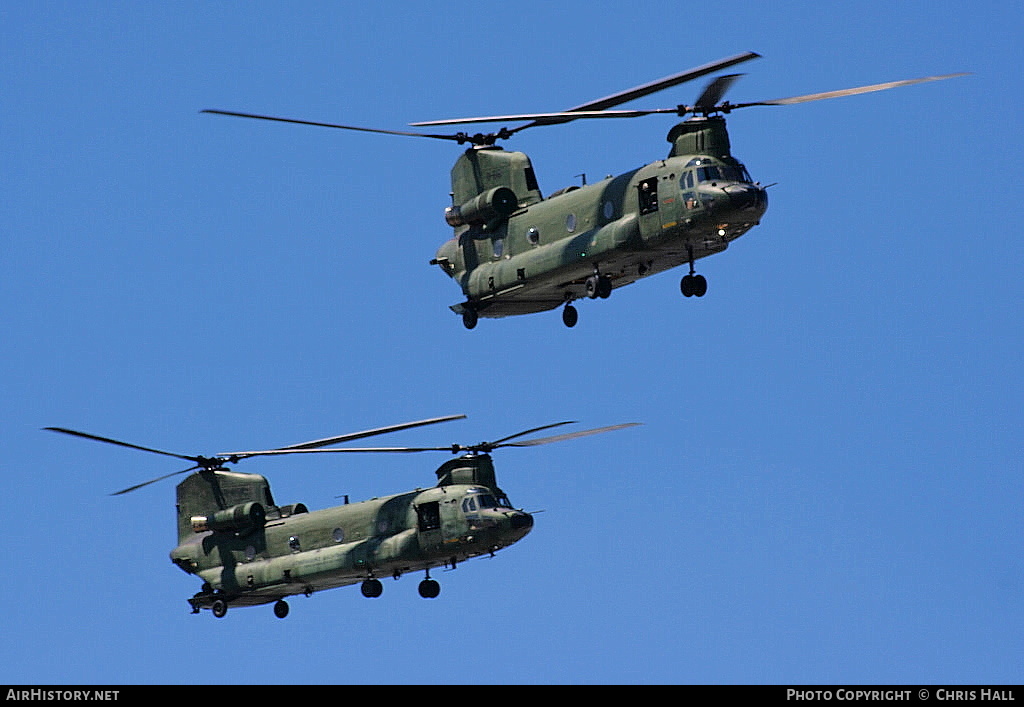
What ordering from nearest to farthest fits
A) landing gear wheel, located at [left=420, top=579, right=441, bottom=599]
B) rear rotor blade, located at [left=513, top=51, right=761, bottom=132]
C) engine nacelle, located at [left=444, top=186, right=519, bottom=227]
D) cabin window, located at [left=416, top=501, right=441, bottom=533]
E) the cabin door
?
1. rear rotor blade, located at [left=513, top=51, right=761, bottom=132]
2. engine nacelle, located at [left=444, top=186, right=519, bottom=227]
3. the cabin door
4. cabin window, located at [left=416, top=501, right=441, bottom=533]
5. landing gear wheel, located at [left=420, top=579, right=441, bottom=599]

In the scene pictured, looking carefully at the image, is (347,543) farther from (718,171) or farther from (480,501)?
(718,171)

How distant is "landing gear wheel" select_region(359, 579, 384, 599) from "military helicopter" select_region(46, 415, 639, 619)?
4cm

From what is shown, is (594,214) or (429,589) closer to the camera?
(594,214)

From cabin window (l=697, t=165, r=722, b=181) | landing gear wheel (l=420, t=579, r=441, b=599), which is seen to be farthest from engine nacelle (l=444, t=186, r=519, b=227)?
landing gear wheel (l=420, t=579, r=441, b=599)

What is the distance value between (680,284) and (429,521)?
15.6m

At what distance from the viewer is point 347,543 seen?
8312 centimetres

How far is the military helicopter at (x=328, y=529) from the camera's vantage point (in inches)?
3164

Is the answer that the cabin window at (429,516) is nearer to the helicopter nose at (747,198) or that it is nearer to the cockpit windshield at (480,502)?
the cockpit windshield at (480,502)

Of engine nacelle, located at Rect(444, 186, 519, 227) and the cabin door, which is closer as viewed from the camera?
engine nacelle, located at Rect(444, 186, 519, 227)

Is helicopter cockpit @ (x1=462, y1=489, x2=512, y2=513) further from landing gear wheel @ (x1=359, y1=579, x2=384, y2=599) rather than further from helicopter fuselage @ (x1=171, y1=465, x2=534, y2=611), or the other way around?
landing gear wheel @ (x1=359, y1=579, x2=384, y2=599)

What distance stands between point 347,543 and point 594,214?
18.3 m

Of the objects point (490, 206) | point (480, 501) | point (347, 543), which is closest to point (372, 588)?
point (347, 543)

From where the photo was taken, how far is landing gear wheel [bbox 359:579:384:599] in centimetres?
8269
